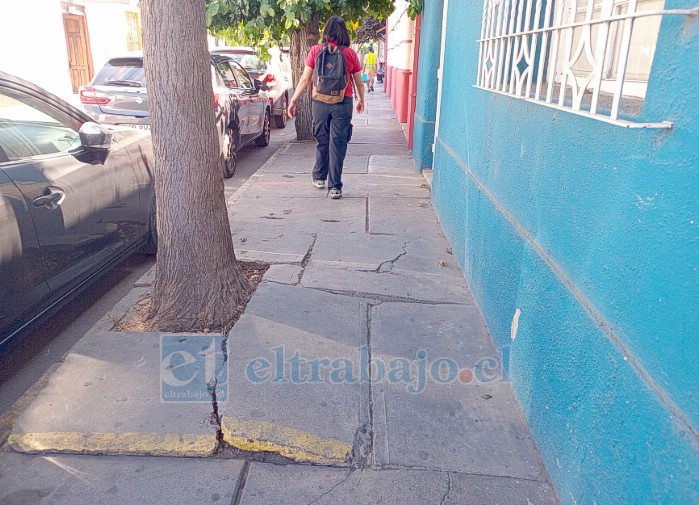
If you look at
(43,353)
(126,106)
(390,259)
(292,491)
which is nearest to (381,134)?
(126,106)

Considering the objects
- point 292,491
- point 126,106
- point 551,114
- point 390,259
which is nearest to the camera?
point 292,491

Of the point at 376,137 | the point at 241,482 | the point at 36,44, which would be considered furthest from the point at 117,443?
the point at 36,44

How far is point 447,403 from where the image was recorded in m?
2.83

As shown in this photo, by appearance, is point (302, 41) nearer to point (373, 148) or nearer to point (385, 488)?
point (373, 148)

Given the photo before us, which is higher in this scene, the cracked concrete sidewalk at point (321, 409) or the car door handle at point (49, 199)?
the car door handle at point (49, 199)

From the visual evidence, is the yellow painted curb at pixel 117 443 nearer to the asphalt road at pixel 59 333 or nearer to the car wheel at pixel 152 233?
the asphalt road at pixel 59 333

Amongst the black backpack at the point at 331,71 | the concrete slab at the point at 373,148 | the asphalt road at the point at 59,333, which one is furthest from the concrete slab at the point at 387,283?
the concrete slab at the point at 373,148

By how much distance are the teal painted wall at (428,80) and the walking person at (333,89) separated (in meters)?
1.15

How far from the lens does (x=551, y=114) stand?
8.23 ft

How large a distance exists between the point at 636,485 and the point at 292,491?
131 centimetres

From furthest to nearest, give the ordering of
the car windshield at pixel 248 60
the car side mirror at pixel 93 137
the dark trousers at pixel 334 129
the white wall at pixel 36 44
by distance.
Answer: the white wall at pixel 36 44
the car windshield at pixel 248 60
the dark trousers at pixel 334 129
the car side mirror at pixel 93 137

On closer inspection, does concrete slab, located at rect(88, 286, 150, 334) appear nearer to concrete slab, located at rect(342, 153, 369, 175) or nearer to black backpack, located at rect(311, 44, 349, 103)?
black backpack, located at rect(311, 44, 349, 103)

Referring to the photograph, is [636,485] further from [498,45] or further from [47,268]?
[47,268]

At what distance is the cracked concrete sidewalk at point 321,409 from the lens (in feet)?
7.69
